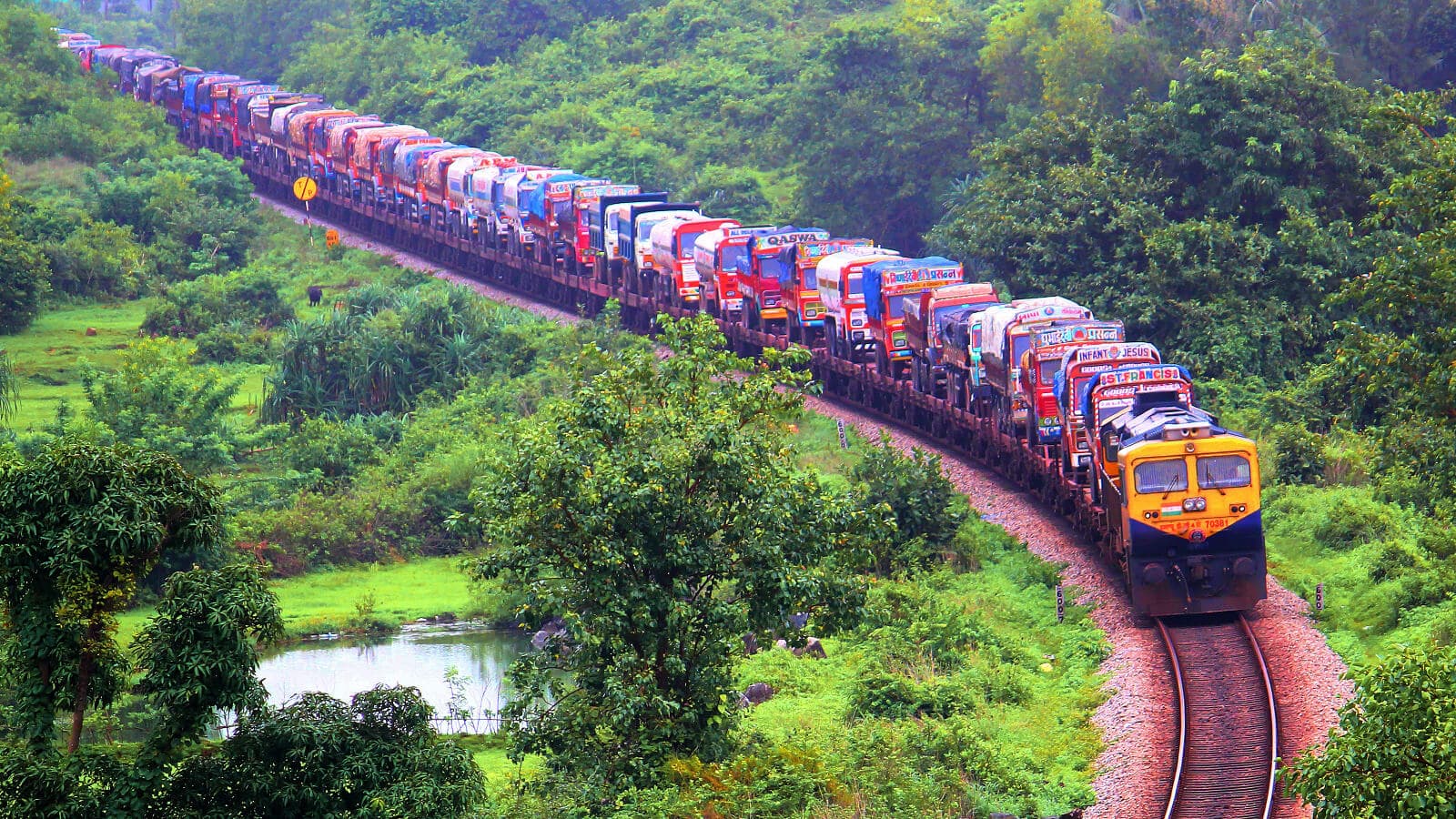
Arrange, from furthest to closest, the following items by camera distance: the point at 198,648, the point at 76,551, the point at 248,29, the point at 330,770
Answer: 1. the point at 248,29
2. the point at 330,770
3. the point at 198,648
4. the point at 76,551

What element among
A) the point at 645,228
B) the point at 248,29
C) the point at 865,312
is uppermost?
the point at 248,29

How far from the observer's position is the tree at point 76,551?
563 inches

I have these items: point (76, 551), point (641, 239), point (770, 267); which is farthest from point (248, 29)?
point (76, 551)

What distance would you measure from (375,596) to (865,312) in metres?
14.9

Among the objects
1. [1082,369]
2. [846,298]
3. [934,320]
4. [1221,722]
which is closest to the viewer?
[1221,722]

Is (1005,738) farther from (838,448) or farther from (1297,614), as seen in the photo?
(838,448)

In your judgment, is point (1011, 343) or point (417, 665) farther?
point (1011, 343)

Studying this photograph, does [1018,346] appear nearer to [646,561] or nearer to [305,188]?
[646,561]

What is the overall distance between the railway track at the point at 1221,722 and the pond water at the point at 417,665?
10.8m

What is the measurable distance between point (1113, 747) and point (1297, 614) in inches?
245

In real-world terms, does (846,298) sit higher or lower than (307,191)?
lower

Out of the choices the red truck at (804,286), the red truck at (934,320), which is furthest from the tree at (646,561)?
the red truck at (804,286)

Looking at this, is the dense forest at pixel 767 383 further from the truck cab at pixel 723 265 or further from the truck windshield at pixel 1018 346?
A: the truck cab at pixel 723 265

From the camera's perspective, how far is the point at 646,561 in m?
19.1
